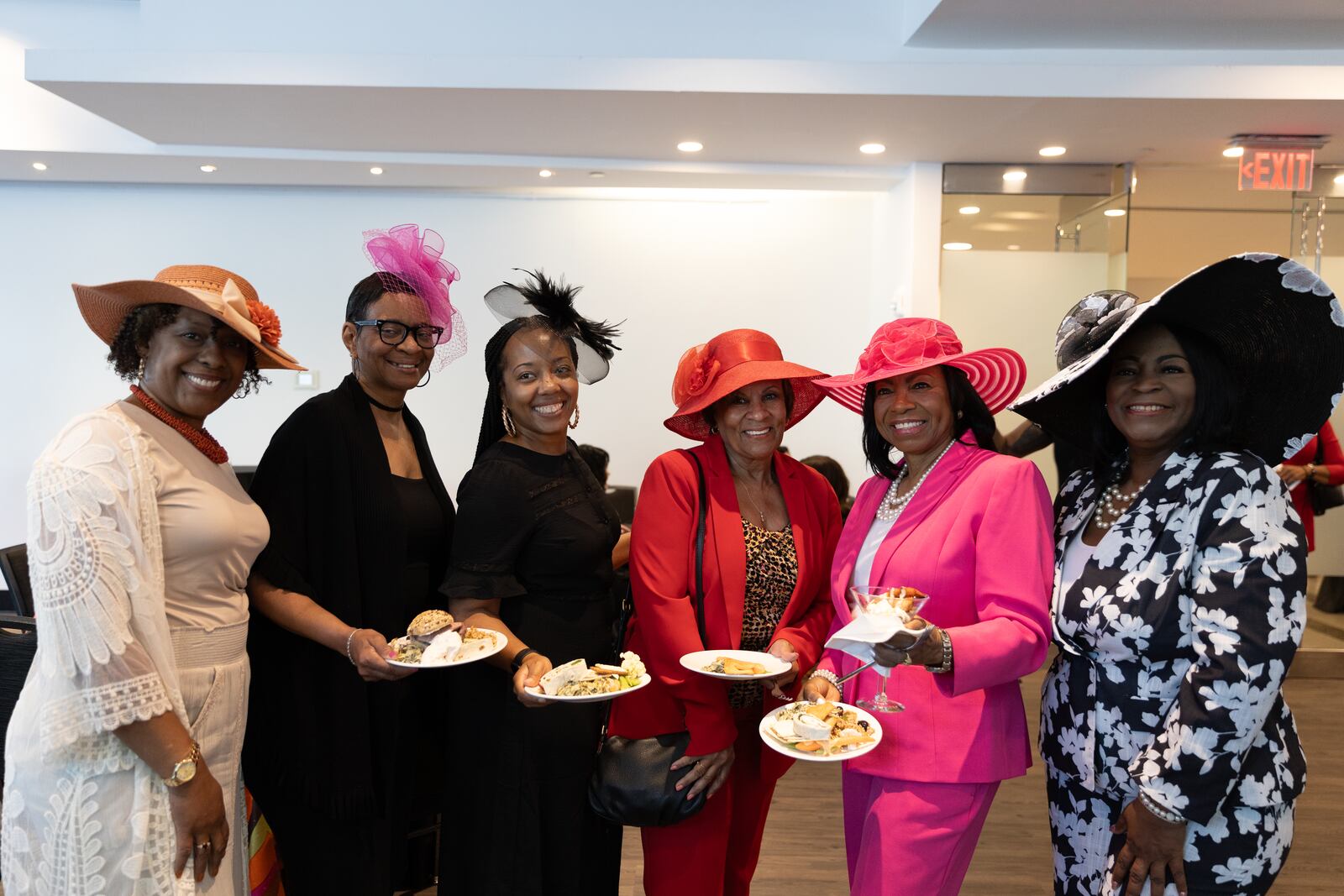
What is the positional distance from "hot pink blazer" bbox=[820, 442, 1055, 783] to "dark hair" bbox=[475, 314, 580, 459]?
999 millimetres

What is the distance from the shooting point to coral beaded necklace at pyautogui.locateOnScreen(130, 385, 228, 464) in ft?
6.26

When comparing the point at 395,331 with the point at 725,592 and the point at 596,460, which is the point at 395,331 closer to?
the point at 725,592

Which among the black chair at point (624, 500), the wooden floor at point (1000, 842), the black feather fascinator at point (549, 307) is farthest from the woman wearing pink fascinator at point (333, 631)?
the black chair at point (624, 500)

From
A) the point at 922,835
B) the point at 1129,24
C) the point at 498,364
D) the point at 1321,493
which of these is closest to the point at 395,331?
the point at 498,364

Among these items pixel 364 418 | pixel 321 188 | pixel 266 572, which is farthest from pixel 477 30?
pixel 266 572

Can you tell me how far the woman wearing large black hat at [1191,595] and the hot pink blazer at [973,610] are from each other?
130 millimetres

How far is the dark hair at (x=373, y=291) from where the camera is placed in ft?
8.02

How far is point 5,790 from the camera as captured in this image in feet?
5.82

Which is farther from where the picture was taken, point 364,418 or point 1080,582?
point 364,418

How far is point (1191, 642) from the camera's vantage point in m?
1.76

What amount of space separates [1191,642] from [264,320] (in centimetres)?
204

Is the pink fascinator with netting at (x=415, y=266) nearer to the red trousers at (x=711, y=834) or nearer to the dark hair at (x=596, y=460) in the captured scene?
the red trousers at (x=711, y=834)

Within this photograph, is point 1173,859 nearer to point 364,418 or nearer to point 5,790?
point 364,418

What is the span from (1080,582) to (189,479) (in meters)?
1.86
